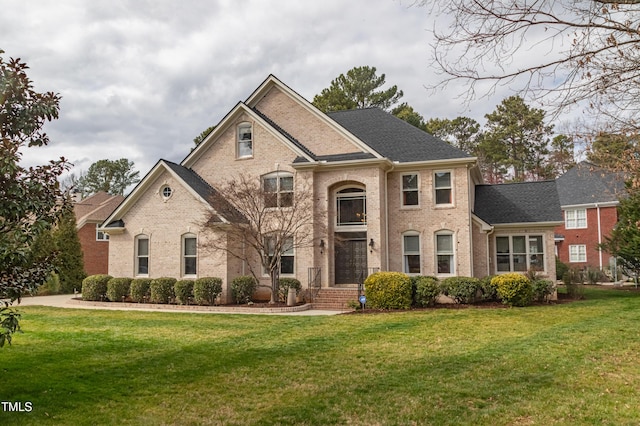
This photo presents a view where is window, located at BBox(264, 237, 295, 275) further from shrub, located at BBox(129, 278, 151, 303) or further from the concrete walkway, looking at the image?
shrub, located at BBox(129, 278, 151, 303)

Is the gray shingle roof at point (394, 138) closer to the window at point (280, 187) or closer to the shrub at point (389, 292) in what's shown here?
the window at point (280, 187)

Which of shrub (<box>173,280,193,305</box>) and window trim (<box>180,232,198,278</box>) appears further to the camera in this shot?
window trim (<box>180,232,198,278</box>)

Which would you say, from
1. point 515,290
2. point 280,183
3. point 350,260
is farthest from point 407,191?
point 515,290

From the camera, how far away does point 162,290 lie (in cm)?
1959

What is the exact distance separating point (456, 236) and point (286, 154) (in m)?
8.15

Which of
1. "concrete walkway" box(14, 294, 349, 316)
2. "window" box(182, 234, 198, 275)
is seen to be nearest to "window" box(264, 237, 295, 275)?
"concrete walkway" box(14, 294, 349, 316)

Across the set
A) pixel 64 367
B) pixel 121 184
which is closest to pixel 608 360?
pixel 64 367

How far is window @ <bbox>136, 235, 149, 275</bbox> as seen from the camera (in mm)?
21688

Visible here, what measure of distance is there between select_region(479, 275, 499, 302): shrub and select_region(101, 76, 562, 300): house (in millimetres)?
1577

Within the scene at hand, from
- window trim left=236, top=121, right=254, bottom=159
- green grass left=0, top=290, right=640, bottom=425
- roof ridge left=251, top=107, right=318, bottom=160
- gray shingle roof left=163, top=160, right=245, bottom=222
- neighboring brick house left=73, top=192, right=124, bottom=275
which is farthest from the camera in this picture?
neighboring brick house left=73, top=192, right=124, bottom=275

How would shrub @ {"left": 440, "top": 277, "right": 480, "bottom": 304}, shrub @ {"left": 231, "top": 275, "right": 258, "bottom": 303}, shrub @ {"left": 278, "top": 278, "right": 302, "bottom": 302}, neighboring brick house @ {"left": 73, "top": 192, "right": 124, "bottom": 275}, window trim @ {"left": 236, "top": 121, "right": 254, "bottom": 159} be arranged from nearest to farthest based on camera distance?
shrub @ {"left": 440, "top": 277, "right": 480, "bottom": 304} < shrub @ {"left": 231, "top": 275, "right": 258, "bottom": 303} < shrub @ {"left": 278, "top": 278, "right": 302, "bottom": 302} < window trim @ {"left": 236, "top": 121, "right": 254, "bottom": 159} < neighboring brick house @ {"left": 73, "top": 192, "right": 124, "bottom": 275}

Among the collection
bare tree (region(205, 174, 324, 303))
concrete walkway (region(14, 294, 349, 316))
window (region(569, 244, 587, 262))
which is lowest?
concrete walkway (region(14, 294, 349, 316))

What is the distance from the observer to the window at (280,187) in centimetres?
2105

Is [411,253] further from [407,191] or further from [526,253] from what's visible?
[526,253]
